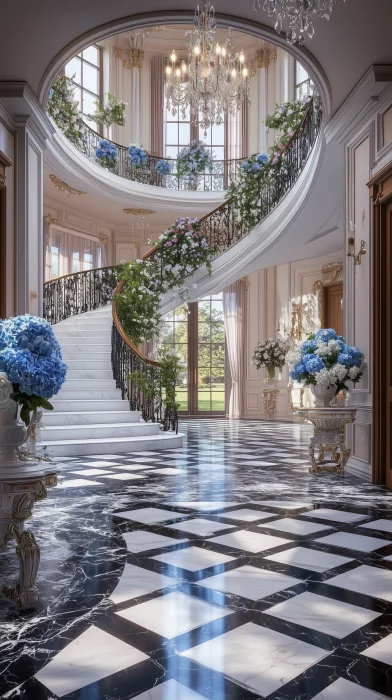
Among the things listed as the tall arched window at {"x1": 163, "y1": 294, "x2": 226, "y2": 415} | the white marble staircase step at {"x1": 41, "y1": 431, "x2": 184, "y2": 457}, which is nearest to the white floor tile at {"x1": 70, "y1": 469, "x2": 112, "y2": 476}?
the white marble staircase step at {"x1": 41, "y1": 431, "x2": 184, "y2": 457}

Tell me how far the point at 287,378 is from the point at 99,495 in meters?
9.41

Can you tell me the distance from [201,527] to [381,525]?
1.08 m

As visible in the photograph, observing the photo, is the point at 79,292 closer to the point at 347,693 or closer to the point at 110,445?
the point at 110,445

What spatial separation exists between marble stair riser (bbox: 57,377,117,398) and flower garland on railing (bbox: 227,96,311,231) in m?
3.71

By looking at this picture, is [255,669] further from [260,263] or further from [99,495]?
[260,263]

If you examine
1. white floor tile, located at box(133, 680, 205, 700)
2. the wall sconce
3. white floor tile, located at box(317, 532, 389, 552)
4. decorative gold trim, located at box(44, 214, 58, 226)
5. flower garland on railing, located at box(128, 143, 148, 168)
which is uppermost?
flower garland on railing, located at box(128, 143, 148, 168)

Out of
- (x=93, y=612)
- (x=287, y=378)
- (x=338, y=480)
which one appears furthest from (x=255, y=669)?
(x=287, y=378)

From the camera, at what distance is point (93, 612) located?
248cm

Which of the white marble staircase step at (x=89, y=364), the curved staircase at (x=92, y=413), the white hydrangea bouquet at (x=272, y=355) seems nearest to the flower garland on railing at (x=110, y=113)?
the curved staircase at (x=92, y=413)

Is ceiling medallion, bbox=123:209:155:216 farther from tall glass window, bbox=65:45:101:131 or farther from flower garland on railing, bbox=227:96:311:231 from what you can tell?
flower garland on railing, bbox=227:96:311:231

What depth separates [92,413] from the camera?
8352 millimetres

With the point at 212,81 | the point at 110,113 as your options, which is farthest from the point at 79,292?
the point at 212,81

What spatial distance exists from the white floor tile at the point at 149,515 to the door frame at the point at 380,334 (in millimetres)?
2106

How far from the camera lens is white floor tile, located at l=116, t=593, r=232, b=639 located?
2320 mm
